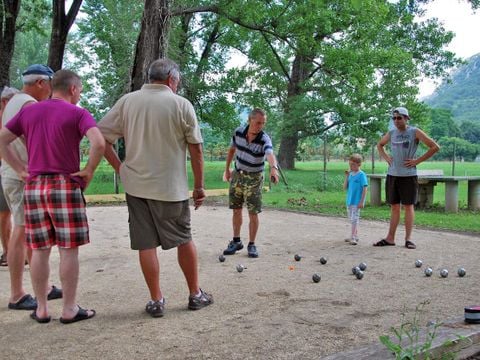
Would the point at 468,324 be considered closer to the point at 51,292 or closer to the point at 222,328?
the point at 222,328

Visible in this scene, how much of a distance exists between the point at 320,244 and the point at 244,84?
21.4 meters

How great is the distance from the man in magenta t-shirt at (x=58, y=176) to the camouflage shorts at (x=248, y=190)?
2989 millimetres

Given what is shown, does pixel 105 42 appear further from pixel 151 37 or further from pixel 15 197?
pixel 15 197

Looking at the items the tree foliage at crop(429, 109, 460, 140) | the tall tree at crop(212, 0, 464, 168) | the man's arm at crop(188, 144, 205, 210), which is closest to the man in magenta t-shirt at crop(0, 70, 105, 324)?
the man's arm at crop(188, 144, 205, 210)

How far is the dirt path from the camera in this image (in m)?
3.38

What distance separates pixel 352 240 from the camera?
7.62 metres

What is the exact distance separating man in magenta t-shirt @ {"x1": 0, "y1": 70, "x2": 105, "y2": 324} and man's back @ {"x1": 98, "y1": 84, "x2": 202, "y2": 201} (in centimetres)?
30

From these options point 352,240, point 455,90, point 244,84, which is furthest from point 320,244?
point 455,90

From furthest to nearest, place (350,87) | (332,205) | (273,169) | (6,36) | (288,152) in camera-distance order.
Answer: (288,152) < (350,87) < (6,36) < (332,205) < (273,169)

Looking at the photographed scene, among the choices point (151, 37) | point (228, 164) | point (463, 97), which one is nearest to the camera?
point (228, 164)

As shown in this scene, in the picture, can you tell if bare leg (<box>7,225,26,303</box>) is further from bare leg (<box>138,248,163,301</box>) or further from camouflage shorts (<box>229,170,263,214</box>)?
camouflage shorts (<box>229,170,263,214</box>)

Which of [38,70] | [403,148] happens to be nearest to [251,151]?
[403,148]

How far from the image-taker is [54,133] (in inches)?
147

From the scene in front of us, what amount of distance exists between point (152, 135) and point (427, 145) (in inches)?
174
